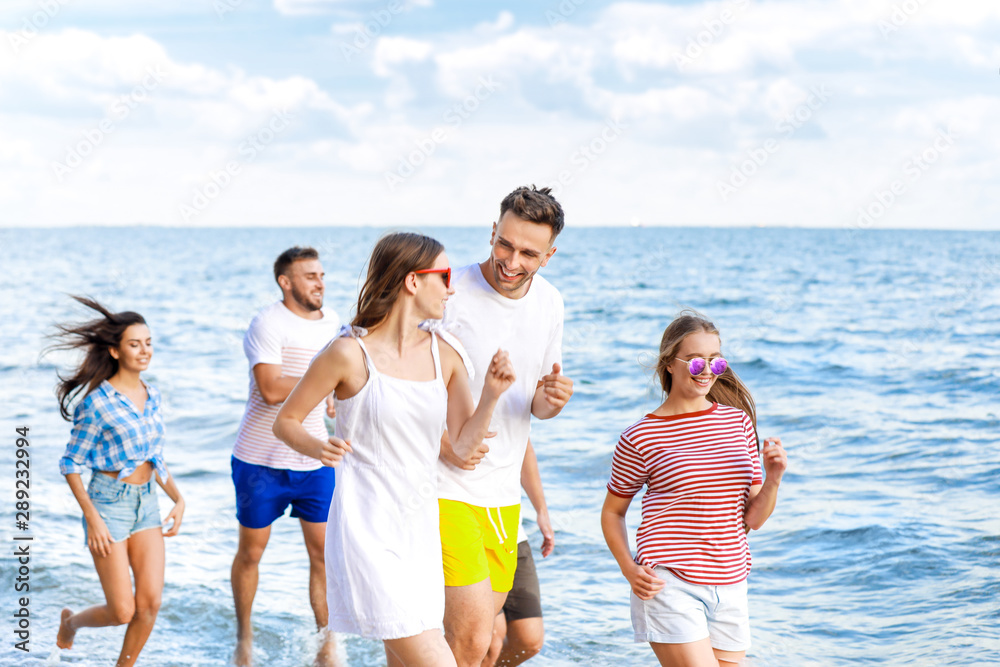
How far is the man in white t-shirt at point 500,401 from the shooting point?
3.73 meters

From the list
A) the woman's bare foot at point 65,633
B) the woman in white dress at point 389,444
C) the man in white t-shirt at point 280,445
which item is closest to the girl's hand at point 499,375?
the woman in white dress at point 389,444

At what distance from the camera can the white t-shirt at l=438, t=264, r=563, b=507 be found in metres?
3.84

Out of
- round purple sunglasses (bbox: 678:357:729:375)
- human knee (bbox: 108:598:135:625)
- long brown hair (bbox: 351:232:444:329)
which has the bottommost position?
human knee (bbox: 108:598:135:625)

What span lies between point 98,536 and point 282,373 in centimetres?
135

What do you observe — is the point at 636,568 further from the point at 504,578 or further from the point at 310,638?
the point at 310,638

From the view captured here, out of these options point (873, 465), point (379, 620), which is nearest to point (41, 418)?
point (873, 465)

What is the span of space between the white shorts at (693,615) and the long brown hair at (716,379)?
2.15 feet

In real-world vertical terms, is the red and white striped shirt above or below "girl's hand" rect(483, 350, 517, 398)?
below

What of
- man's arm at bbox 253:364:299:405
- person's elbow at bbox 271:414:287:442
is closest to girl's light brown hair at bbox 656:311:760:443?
person's elbow at bbox 271:414:287:442

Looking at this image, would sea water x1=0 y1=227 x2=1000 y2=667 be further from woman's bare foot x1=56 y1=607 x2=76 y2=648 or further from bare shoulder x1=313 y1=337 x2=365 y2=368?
bare shoulder x1=313 y1=337 x2=365 y2=368

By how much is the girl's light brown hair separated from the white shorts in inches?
25.7

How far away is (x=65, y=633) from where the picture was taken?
18.1 feet

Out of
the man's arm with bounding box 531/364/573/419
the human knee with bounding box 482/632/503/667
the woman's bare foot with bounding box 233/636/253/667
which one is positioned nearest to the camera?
the man's arm with bounding box 531/364/573/419

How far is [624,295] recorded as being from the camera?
32938 millimetres
